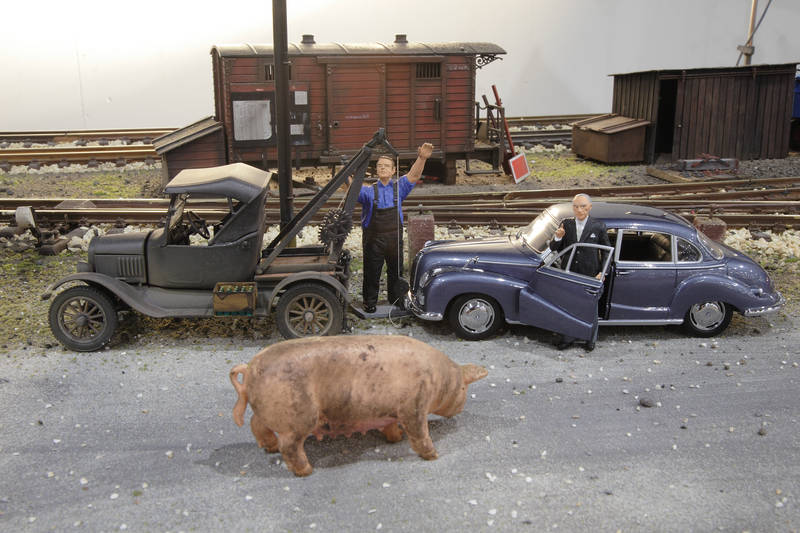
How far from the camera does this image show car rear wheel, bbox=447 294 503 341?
26.4 ft

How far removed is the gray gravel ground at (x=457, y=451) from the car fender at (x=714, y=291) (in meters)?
0.53

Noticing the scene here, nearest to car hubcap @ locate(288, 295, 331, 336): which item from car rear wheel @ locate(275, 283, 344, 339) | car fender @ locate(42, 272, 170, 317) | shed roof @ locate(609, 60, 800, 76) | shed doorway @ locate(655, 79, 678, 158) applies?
car rear wheel @ locate(275, 283, 344, 339)

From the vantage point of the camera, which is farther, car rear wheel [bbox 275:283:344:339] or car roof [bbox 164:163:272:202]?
car rear wheel [bbox 275:283:344:339]

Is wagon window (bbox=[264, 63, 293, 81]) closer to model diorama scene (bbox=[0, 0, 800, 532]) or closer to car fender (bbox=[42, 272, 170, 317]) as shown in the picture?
model diorama scene (bbox=[0, 0, 800, 532])

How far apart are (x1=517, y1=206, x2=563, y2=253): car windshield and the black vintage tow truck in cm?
217

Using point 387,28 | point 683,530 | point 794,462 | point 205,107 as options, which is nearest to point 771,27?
point 387,28

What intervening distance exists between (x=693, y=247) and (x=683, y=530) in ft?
13.0

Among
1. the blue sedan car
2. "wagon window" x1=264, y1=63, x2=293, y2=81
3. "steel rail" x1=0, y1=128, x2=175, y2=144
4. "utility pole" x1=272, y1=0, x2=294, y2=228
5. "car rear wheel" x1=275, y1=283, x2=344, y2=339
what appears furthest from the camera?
"steel rail" x1=0, y1=128, x2=175, y2=144

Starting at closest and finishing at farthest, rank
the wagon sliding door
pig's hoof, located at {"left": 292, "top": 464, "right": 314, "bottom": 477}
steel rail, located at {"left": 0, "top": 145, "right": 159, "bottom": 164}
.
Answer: pig's hoof, located at {"left": 292, "top": 464, "right": 314, "bottom": 477}, the wagon sliding door, steel rail, located at {"left": 0, "top": 145, "right": 159, "bottom": 164}

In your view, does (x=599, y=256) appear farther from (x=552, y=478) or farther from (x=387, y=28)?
(x=387, y=28)

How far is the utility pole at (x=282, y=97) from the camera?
28.6ft

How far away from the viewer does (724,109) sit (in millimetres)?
18672

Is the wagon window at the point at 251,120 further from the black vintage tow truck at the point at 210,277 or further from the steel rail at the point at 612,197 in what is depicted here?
the black vintage tow truck at the point at 210,277

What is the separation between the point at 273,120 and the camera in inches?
597
